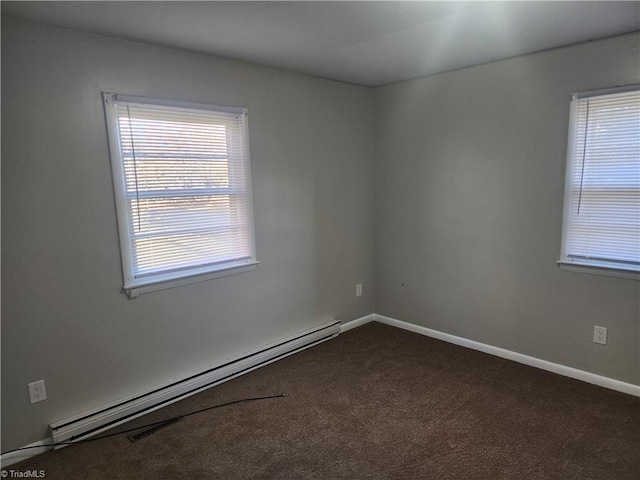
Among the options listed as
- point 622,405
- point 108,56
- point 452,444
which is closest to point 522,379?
point 622,405

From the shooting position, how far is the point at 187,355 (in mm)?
2902

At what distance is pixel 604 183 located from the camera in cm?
270

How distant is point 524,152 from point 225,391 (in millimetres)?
2801

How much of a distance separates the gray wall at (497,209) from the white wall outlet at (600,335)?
33 mm

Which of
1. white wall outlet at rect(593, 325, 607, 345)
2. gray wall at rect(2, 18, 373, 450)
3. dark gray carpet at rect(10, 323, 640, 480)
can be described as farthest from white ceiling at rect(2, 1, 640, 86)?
dark gray carpet at rect(10, 323, 640, 480)

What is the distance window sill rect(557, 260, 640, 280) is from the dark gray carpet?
2.62ft

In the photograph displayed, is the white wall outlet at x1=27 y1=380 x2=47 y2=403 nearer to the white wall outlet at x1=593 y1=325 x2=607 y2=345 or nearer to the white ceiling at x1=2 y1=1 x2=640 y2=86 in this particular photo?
the white ceiling at x1=2 y1=1 x2=640 y2=86

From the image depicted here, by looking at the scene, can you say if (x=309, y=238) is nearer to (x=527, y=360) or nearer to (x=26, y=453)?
(x=527, y=360)

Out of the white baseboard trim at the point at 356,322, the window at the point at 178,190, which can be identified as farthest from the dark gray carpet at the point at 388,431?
the window at the point at 178,190

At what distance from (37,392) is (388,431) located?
201cm

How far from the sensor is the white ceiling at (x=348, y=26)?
2.01 meters

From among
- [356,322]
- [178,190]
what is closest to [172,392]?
[178,190]

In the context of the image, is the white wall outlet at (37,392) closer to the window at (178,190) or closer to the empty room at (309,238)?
the empty room at (309,238)

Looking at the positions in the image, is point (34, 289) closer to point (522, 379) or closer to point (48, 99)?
point (48, 99)
